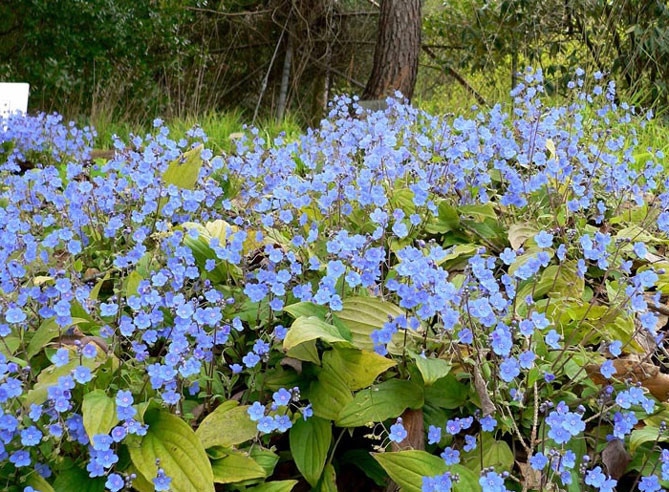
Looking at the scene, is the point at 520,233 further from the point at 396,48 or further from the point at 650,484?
the point at 396,48

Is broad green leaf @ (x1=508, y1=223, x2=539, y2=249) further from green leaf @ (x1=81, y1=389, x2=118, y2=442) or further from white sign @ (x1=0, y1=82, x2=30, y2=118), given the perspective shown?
white sign @ (x1=0, y1=82, x2=30, y2=118)

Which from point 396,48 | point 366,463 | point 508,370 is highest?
point 396,48

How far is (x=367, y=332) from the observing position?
1504 millimetres

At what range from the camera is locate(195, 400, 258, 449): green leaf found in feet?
4.39

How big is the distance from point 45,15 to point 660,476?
8.71 metres

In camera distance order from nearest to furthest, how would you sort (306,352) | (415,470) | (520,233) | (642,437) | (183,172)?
(415,470)
(642,437)
(306,352)
(520,233)
(183,172)

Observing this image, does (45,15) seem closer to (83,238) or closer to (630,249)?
(83,238)

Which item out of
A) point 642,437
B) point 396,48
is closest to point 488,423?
point 642,437

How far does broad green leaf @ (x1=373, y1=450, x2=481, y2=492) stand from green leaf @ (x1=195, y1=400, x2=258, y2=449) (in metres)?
0.29

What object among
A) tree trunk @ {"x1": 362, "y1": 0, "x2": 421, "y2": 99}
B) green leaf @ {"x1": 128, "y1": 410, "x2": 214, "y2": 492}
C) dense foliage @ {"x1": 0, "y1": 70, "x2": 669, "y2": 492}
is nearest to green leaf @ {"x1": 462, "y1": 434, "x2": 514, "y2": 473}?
dense foliage @ {"x1": 0, "y1": 70, "x2": 669, "y2": 492}

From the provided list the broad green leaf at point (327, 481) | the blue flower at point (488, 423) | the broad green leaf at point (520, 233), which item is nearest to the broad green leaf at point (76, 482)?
the broad green leaf at point (327, 481)

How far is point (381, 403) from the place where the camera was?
1405 millimetres

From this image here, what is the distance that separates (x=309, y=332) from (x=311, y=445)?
0.26 m

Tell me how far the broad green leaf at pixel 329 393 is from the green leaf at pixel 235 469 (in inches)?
7.5
